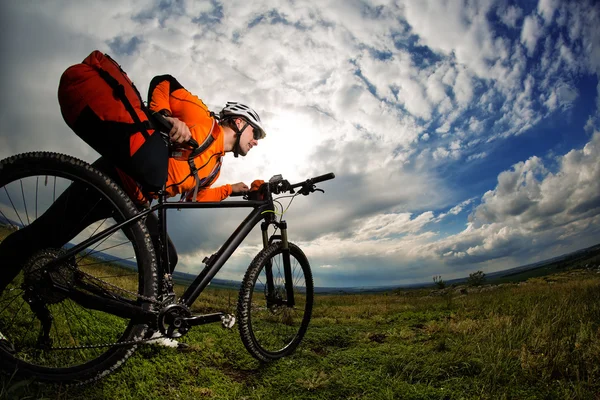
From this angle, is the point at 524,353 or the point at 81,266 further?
the point at 524,353

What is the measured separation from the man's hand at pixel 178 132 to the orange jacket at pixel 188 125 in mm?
→ 304

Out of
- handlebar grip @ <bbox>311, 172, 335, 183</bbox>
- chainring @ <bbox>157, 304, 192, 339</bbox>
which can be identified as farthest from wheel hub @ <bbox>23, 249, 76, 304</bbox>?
handlebar grip @ <bbox>311, 172, 335, 183</bbox>

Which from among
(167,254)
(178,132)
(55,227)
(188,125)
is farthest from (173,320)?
(188,125)

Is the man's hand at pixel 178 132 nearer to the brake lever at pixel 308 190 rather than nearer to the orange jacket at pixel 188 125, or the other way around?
the orange jacket at pixel 188 125

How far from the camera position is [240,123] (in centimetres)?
409

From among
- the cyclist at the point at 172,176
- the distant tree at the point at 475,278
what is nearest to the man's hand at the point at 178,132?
the cyclist at the point at 172,176

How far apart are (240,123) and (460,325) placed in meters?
4.62

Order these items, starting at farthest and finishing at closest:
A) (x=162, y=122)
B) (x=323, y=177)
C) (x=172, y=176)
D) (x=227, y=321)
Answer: (x=323, y=177) → (x=227, y=321) → (x=172, y=176) → (x=162, y=122)

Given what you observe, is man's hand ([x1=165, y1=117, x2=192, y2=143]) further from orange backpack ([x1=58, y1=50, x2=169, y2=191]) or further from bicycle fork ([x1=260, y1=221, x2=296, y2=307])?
bicycle fork ([x1=260, y1=221, x2=296, y2=307])

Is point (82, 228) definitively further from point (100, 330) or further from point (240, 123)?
point (240, 123)

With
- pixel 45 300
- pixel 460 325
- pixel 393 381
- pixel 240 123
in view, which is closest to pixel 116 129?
pixel 45 300

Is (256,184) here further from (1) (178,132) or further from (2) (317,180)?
(1) (178,132)

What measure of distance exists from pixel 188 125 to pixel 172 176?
2.04ft

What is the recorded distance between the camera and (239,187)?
4.35m
